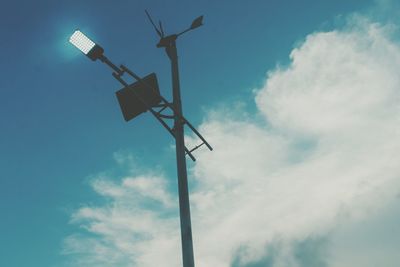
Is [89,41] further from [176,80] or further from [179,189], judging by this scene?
[179,189]

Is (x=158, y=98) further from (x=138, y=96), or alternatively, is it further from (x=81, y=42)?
(x=81, y=42)

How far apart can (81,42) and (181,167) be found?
2.81 metres

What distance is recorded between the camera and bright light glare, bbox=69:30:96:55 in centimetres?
593

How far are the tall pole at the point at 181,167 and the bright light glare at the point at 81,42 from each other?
1748 millimetres

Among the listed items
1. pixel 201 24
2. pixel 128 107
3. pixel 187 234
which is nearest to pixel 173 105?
pixel 128 107

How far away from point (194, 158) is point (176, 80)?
1.65 m

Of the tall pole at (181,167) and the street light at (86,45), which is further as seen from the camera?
the street light at (86,45)

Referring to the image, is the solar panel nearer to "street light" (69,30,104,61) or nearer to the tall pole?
the tall pole

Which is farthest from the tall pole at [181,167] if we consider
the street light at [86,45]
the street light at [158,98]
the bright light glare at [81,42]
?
the bright light glare at [81,42]

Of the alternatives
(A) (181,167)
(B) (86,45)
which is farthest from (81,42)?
(A) (181,167)

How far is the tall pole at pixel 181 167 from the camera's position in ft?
16.6

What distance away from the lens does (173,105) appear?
21.8 feet

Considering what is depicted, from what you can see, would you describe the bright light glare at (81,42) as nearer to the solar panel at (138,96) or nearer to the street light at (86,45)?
the street light at (86,45)

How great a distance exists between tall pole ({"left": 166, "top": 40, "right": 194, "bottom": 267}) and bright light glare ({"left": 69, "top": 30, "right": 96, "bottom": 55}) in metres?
1.75
